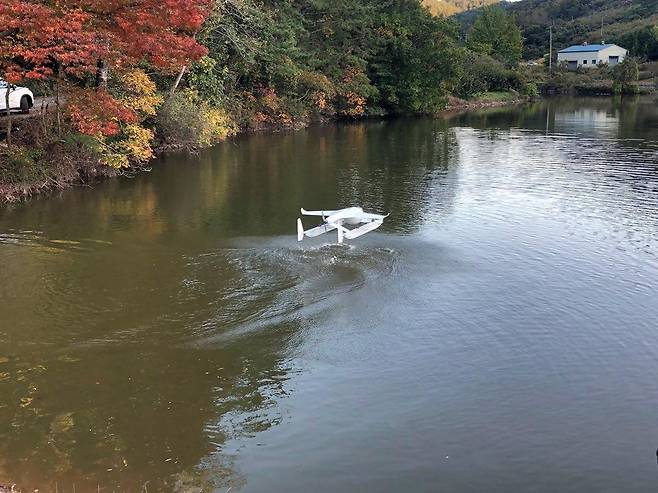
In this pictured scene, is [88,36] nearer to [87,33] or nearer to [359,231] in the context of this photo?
[87,33]

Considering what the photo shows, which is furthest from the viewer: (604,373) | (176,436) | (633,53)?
(633,53)

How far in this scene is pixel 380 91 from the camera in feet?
180

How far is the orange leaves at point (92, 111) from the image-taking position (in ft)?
67.8

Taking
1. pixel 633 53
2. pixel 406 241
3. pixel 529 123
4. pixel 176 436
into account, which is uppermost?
pixel 633 53

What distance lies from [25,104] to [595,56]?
10577 cm

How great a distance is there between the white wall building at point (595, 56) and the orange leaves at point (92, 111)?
328 feet

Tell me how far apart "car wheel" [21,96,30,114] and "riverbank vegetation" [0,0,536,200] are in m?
0.36

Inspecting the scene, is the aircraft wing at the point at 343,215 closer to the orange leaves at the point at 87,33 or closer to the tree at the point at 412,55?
the orange leaves at the point at 87,33

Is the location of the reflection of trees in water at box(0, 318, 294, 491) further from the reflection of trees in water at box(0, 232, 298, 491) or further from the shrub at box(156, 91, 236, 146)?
the shrub at box(156, 91, 236, 146)

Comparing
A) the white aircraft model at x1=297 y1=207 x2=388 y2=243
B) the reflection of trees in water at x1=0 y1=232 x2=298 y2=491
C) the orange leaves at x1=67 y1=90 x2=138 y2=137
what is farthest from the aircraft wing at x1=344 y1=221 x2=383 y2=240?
the orange leaves at x1=67 y1=90 x2=138 y2=137

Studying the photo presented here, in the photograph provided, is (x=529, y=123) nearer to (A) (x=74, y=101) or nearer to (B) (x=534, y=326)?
(A) (x=74, y=101)

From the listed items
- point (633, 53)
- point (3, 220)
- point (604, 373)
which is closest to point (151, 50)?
point (3, 220)

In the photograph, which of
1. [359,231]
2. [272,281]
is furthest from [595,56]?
[272,281]

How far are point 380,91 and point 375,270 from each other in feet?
143
